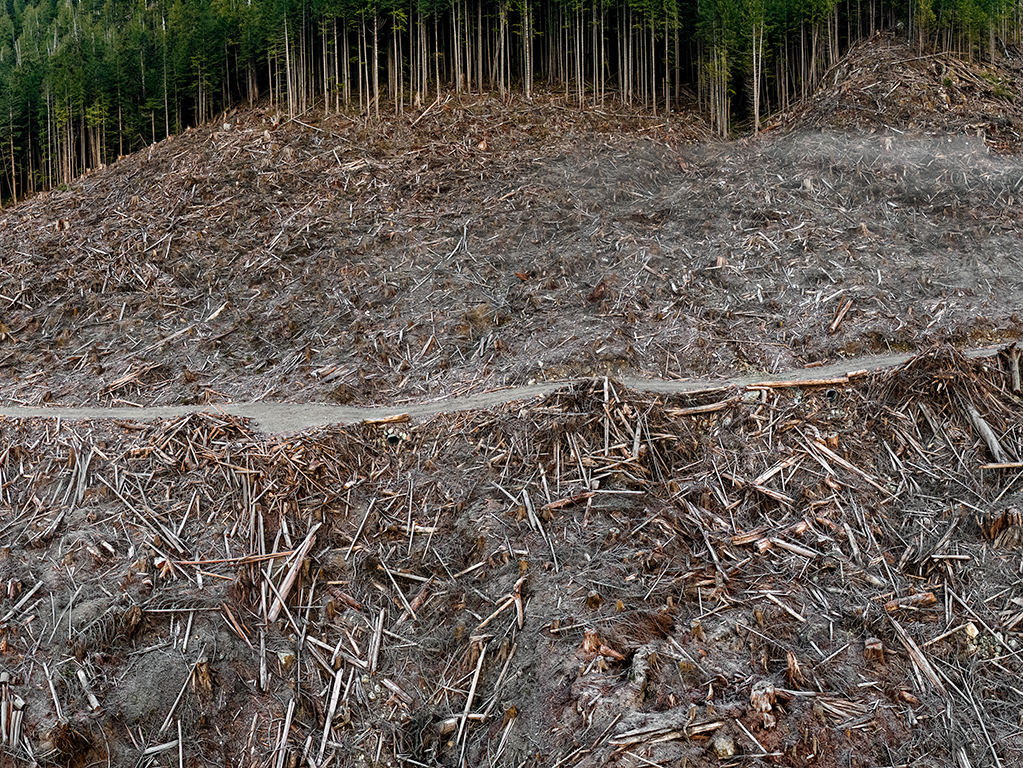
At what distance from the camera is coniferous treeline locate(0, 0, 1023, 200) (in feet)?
69.8

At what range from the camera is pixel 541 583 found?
6.38m

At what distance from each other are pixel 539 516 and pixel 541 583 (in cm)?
81

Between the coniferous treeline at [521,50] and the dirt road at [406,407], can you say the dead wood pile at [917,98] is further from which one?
the dirt road at [406,407]

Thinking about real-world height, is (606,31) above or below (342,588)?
above

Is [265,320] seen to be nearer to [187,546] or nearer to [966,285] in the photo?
[187,546]

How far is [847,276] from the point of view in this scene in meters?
12.6

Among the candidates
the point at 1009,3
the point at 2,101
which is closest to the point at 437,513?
the point at 1009,3

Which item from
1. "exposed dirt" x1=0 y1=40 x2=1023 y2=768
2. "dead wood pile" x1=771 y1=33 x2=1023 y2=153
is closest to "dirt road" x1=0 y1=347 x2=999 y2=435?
"exposed dirt" x1=0 y1=40 x2=1023 y2=768

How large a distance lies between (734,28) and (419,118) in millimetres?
9771

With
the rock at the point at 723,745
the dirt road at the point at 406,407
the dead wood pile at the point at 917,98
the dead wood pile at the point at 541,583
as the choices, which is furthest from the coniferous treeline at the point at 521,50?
the rock at the point at 723,745

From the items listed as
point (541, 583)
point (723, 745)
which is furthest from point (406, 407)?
point (723, 745)

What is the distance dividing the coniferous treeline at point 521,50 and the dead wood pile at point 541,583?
51.0ft

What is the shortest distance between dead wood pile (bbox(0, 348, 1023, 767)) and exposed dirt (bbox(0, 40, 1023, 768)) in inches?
1.2

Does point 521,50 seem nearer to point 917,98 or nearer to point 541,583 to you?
point 917,98
